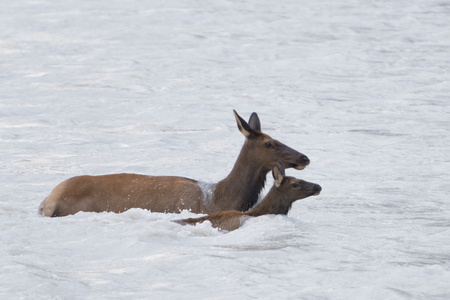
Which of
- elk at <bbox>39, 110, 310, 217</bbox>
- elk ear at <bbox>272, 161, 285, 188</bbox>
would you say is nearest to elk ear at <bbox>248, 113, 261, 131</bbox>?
elk at <bbox>39, 110, 310, 217</bbox>

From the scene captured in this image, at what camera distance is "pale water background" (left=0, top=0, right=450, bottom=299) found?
7781 millimetres

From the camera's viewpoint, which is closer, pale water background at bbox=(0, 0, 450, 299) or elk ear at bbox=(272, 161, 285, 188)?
pale water background at bbox=(0, 0, 450, 299)

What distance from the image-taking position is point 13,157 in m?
13.5

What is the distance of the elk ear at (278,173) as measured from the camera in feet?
32.5

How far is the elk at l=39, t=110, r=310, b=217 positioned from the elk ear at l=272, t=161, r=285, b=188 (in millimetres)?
279

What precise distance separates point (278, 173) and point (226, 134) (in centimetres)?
517

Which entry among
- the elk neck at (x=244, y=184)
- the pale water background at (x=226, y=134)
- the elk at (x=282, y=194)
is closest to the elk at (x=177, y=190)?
the elk neck at (x=244, y=184)

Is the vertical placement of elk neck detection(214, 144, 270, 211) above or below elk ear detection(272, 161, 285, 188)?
below

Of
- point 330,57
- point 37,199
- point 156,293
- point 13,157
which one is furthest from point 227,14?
point 156,293

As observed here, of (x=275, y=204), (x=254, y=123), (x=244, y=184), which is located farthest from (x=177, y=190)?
(x=254, y=123)

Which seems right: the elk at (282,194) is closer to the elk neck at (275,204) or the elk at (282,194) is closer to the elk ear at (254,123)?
the elk neck at (275,204)

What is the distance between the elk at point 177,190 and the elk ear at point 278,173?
28 centimetres

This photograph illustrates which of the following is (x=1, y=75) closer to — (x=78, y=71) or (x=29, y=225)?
(x=78, y=71)

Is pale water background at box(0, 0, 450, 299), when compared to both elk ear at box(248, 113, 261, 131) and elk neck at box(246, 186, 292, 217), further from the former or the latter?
elk ear at box(248, 113, 261, 131)
